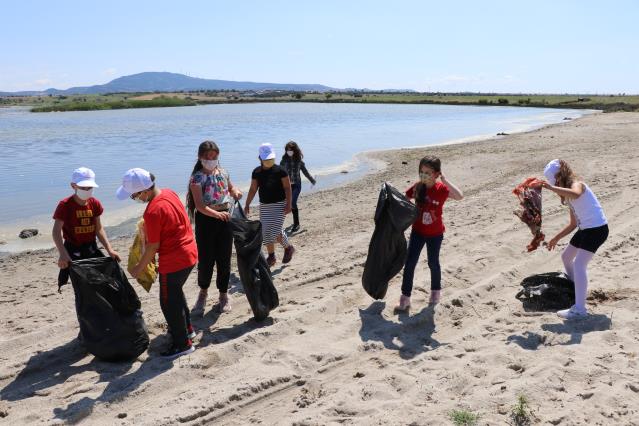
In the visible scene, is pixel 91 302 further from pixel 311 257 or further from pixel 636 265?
pixel 636 265

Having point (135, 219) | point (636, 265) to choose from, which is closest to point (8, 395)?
point (636, 265)

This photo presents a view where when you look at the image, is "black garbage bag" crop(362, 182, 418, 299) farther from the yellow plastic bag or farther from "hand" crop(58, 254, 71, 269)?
"hand" crop(58, 254, 71, 269)

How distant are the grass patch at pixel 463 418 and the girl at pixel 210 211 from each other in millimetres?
2713

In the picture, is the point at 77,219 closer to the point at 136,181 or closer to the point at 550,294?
the point at 136,181

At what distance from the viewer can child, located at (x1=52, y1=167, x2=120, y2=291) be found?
4.64 m

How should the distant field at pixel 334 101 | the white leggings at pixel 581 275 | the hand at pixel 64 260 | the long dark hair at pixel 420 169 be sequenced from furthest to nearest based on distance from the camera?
the distant field at pixel 334 101 → the long dark hair at pixel 420 169 → the white leggings at pixel 581 275 → the hand at pixel 64 260

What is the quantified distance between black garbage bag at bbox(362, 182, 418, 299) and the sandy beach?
0.27m

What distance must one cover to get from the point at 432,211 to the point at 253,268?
70.0 inches

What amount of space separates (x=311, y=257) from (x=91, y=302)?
370cm

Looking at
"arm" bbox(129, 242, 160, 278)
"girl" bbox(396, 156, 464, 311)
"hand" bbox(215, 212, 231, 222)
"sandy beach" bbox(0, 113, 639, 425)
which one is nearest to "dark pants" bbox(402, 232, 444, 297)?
"girl" bbox(396, 156, 464, 311)

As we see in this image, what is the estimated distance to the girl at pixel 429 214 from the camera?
16.8 ft

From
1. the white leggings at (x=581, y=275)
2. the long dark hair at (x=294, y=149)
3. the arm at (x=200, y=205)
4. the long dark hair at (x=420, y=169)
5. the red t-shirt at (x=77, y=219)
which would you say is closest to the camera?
the red t-shirt at (x=77, y=219)

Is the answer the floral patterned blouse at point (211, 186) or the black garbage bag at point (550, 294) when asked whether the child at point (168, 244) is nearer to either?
the floral patterned blouse at point (211, 186)

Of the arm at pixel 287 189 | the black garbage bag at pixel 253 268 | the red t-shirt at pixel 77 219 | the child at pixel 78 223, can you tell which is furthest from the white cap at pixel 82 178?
the arm at pixel 287 189
